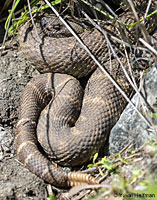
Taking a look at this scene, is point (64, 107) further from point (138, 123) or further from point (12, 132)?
point (138, 123)

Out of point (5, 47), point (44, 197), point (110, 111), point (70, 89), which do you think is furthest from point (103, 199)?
point (5, 47)

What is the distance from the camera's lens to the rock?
402 centimetres

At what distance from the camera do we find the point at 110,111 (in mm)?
4684

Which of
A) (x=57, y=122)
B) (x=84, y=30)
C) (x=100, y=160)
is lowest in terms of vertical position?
(x=100, y=160)

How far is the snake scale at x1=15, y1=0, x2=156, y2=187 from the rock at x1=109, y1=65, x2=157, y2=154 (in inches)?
8.1

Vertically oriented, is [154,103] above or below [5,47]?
below

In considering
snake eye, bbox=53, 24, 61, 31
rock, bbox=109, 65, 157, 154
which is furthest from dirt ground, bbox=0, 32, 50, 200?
rock, bbox=109, 65, 157, 154

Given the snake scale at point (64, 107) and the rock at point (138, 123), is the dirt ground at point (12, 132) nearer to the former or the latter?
the snake scale at point (64, 107)

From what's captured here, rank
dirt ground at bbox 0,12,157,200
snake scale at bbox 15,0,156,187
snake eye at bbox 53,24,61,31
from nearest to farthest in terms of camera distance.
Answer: dirt ground at bbox 0,12,157,200
snake scale at bbox 15,0,156,187
snake eye at bbox 53,24,61,31

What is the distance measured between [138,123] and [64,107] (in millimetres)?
1280

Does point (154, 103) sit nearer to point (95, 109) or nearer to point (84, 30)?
point (95, 109)

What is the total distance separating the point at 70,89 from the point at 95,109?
1.99 ft

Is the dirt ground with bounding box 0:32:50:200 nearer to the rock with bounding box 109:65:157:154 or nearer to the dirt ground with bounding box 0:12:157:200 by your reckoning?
the dirt ground with bounding box 0:12:157:200

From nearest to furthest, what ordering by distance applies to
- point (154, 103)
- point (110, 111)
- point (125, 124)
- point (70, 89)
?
point (154, 103), point (125, 124), point (110, 111), point (70, 89)
